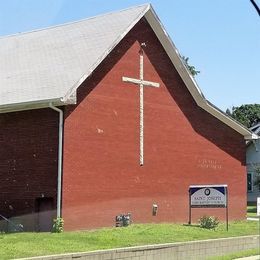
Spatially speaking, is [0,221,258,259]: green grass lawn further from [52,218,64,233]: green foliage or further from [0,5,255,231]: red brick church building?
[0,5,255,231]: red brick church building

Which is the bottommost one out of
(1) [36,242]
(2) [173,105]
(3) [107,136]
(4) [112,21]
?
(1) [36,242]

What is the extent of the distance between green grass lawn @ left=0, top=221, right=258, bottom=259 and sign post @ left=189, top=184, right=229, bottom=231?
0.92 metres

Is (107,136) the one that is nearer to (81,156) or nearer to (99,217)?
(81,156)

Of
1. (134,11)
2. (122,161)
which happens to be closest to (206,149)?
(122,161)

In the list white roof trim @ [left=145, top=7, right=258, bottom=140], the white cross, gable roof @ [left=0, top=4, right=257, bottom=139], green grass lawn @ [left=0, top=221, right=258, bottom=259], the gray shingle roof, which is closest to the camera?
green grass lawn @ [left=0, top=221, right=258, bottom=259]

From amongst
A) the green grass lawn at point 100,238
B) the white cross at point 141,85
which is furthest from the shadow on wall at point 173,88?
the green grass lawn at point 100,238

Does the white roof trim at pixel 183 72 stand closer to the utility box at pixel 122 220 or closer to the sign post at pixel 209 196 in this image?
the sign post at pixel 209 196

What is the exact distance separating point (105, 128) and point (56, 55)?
137 inches

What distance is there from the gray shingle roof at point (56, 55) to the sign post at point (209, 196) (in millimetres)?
6003

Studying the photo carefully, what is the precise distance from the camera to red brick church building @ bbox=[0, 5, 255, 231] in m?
18.8

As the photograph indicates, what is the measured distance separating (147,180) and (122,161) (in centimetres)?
151

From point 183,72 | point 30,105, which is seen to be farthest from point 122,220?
point 183,72

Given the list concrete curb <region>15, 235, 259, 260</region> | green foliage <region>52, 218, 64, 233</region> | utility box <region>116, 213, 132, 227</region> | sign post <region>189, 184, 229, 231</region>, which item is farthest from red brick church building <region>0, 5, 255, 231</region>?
concrete curb <region>15, 235, 259, 260</region>

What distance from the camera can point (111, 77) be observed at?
20516 millimetres
